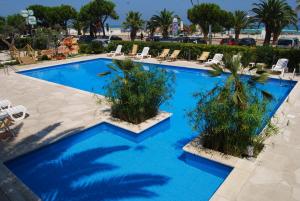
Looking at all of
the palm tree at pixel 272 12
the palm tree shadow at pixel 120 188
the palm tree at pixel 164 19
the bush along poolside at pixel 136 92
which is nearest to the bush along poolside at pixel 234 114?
the palm tree shadow at pixel 120 188

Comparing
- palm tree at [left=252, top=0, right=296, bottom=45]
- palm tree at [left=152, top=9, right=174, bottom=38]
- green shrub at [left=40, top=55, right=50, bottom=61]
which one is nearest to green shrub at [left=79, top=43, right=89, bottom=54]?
green shrub at [left=40, top=55, right=50, bottom=61]

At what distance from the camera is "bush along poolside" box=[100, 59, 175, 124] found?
8625mm

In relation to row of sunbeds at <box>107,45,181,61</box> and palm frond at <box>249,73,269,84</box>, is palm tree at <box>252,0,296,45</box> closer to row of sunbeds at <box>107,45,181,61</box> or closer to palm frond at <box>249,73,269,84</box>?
row of sunbeds at <box>107,45,181,61</box>

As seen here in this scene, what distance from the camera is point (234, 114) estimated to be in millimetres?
6344

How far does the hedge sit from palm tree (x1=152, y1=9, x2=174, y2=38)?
876 inches

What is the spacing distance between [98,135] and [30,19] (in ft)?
84.9

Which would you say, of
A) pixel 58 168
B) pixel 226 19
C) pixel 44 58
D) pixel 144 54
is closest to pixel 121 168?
pixel 58 168

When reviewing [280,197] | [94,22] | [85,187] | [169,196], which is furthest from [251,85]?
[94,22]

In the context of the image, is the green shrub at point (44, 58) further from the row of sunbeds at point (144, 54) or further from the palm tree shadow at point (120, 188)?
the palm tree shadow at point (120, 188)

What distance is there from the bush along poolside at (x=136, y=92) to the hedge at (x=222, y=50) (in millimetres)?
7975

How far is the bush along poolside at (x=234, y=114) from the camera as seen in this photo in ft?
20.2

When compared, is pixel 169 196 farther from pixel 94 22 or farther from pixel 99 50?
pixel 94 22

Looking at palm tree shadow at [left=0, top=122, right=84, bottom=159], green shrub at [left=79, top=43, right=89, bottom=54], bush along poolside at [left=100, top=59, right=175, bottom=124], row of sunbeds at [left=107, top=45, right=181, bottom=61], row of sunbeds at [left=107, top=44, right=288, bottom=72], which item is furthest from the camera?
green shrub at [left=79, top=43, right=89, bottom=54]

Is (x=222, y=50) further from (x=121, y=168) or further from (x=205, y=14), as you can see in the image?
(x=205, y=14)
